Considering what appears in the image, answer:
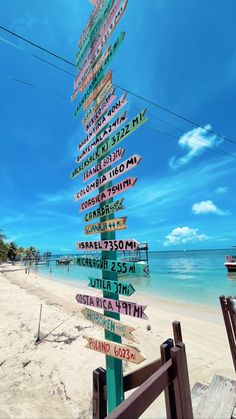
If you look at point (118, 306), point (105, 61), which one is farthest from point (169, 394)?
point (105, 61)

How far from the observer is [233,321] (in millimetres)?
3795

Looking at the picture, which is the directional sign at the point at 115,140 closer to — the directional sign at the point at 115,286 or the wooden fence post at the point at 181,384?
the directional sign at the point at 115,286

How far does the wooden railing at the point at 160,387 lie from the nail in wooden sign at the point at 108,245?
85cm

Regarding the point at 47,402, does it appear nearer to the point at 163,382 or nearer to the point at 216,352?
the point at 163,382

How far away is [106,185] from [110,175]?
135mm

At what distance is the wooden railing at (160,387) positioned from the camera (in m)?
1.27

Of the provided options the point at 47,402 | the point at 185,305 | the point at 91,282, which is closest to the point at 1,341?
the point at 47,402

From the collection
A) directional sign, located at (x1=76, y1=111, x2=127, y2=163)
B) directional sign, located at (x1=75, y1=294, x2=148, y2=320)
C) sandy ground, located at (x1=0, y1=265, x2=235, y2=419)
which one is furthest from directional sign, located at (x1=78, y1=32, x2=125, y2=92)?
sandy ground, located at (x1=0, y1=265, x2=235, y2=419)

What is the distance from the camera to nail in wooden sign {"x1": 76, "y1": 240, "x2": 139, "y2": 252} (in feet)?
6.92

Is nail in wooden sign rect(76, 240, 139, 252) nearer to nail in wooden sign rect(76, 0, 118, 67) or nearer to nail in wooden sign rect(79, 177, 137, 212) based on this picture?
nail in wooden sign rect(79, 177, 137, 212)

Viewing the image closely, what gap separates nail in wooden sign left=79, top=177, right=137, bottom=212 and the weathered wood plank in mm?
2751

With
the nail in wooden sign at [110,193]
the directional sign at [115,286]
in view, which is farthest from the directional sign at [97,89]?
the directional sign at [115,286]

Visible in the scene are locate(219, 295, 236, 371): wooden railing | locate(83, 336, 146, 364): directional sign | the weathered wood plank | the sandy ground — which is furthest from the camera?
the sandy ground

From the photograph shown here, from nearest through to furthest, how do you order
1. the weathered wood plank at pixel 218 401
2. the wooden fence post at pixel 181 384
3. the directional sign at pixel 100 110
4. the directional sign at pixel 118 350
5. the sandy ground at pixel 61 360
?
the wooden fence post at pixel 181 384
the directional sign at pixel 118 350
the directional sign at pixel 100 110
the weathered wood plank at pixel 218 401
the sandy ground at pixel 61 360
